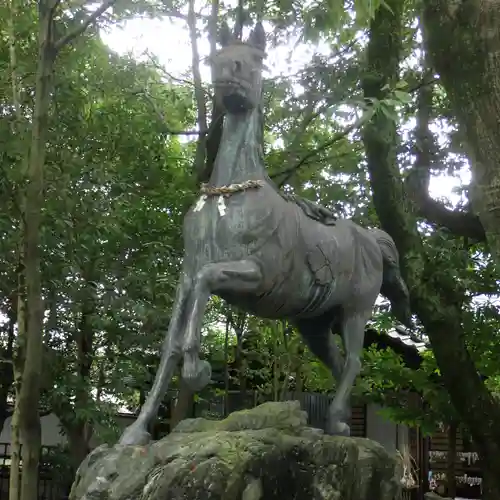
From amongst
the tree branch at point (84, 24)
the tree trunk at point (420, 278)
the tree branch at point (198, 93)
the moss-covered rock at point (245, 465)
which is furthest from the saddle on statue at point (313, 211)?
the tree trunk at point (420, 278)

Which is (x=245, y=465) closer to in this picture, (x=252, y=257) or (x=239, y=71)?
(x=252, y=257)

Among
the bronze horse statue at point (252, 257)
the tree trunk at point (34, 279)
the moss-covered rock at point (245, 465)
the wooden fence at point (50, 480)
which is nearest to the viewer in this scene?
the moss-covered rock at point (245, 465)

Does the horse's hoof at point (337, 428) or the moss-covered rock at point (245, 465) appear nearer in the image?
the moss-covered rock at point (245, 465)

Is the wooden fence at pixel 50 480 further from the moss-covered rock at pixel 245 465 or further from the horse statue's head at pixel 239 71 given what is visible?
the horse statue's head at pixel 239 71

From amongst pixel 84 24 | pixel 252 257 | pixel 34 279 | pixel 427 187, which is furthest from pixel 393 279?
pixel 427 187

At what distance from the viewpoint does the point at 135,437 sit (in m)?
3.29

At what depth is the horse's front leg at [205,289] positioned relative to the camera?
3.28m

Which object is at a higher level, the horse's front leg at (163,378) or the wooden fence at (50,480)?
the horse's front leg at (163,378)

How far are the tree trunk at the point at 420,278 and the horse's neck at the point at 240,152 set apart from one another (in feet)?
10.8

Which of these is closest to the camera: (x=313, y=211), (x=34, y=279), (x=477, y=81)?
(x=313, y=211)

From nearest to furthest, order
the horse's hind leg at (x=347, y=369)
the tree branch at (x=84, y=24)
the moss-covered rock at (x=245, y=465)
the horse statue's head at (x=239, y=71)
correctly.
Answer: the moss-covered rock at (x=245, y=465)
the horse statue's head at (x=239, y=71)
the horse's hind leg at (x=347, y=369)
the tree branch at (x=84, y=24)

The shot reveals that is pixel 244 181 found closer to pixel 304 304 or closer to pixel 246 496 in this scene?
pixel 304 304

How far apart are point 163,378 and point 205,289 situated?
1.64 ft

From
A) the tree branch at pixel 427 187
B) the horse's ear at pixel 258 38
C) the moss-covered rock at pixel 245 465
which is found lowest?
the moss-covered rock at pixel 245 465
